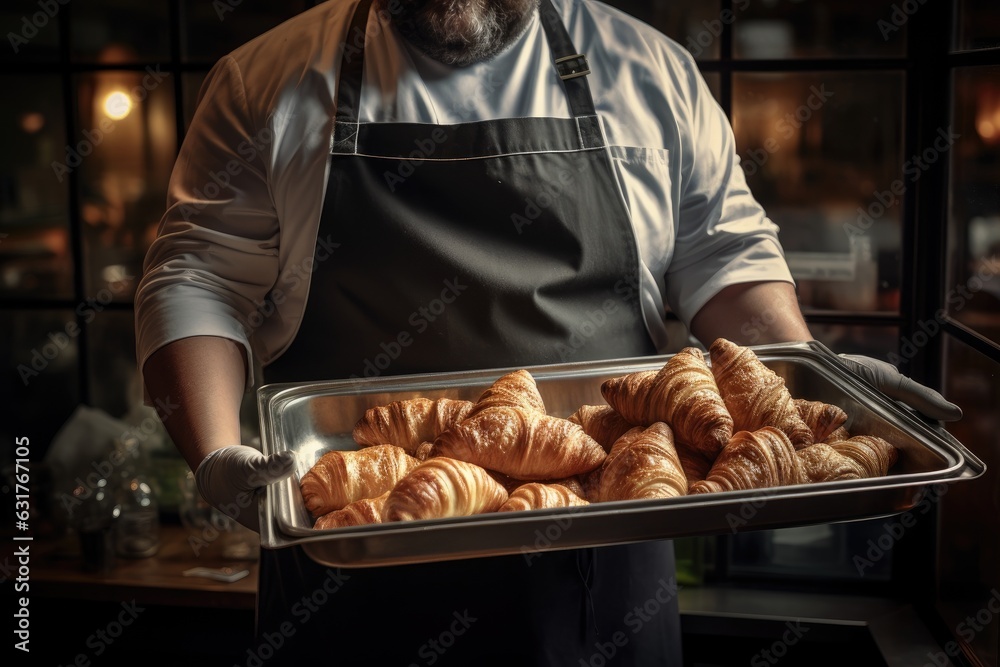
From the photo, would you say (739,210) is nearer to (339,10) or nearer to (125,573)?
(339,10)

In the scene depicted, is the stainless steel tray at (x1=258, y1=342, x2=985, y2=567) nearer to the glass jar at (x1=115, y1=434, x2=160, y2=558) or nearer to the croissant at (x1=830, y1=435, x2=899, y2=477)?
the croissant at (x1=830, y1=435, x2=899, y2=477)

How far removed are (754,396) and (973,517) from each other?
1153mm

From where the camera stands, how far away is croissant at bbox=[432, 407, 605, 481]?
1.10 metres

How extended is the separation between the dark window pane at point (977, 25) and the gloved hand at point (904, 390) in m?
0.87

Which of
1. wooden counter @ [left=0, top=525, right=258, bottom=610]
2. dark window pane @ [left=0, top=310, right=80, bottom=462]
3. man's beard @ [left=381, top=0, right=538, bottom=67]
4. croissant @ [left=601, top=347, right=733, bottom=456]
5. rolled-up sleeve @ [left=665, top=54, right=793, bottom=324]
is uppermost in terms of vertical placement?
man's beard @ [left=381, top=0, right=538, bottom=67]

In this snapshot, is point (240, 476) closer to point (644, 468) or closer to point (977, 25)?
point (644, 468)

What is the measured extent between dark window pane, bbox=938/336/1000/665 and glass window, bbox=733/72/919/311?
283 millimetres

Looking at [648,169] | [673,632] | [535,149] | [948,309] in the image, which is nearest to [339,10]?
[535,149]

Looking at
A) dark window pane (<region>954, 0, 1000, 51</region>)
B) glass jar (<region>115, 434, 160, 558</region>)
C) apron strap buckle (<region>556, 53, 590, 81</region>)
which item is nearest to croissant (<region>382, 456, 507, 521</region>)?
apron strap buckle (<region>556, 53, 590, 81</region>)

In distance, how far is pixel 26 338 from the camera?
271 centimetres

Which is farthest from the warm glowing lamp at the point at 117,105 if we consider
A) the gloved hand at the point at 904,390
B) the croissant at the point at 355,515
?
the gloved hand at the point at 904,390

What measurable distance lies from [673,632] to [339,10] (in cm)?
125

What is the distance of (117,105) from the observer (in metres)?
2.54

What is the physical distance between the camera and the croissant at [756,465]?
1.00m
